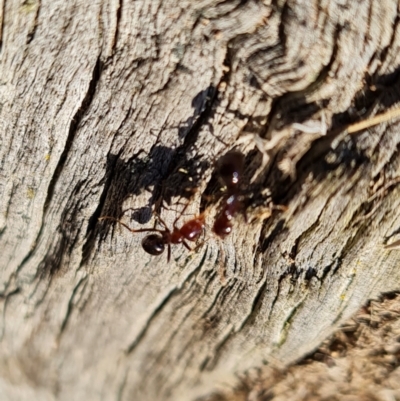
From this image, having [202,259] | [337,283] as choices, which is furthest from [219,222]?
[337,283]

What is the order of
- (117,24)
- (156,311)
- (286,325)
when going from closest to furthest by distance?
(117,24)
(286,325)
(156,311)

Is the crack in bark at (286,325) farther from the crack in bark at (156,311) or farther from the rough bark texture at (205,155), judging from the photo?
the crack in bark at (156,311)

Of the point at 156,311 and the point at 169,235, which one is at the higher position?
the point at 169,235

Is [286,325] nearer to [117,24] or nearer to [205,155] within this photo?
[205,155]

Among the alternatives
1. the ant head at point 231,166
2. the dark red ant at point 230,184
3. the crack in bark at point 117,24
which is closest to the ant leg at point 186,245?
the dark red ant at point 230,184

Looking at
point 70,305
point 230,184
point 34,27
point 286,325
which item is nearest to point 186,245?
point 230,184

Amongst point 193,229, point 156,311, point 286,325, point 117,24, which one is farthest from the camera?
point 156,311

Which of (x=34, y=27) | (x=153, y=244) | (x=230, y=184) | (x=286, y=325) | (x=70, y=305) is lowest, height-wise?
(x=70, y=305)

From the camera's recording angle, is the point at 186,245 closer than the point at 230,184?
No
